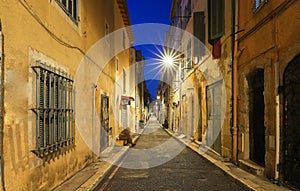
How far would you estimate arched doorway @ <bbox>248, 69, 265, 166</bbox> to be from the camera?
333 inches

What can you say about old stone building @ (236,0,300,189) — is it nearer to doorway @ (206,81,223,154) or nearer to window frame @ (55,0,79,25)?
doorway @ (206,81,223,154)

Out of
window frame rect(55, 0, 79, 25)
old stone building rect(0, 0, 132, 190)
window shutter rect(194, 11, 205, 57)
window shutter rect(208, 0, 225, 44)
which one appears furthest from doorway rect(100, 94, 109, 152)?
window shutter rect(194, 11, 205, 57)

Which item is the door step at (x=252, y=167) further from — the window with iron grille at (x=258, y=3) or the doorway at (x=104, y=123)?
the doorway at (x=104, y=123)

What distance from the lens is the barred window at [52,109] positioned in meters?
5.54

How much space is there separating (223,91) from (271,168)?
4.63m

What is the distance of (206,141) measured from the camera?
14.6 metres

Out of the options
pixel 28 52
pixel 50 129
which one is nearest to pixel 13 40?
pixel 28 52

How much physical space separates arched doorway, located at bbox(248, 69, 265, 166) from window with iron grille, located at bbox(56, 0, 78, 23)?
5437 mm

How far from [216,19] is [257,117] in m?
4.17

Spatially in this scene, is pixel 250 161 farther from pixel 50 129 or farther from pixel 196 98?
pixel 196 98

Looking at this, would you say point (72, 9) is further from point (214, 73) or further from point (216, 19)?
point (214, 73)

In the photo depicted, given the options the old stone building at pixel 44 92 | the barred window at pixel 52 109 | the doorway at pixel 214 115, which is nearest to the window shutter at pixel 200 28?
the doorway at pixel 214 115

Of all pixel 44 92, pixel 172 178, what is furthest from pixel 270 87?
pixel 44 92

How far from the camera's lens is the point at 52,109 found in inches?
245
